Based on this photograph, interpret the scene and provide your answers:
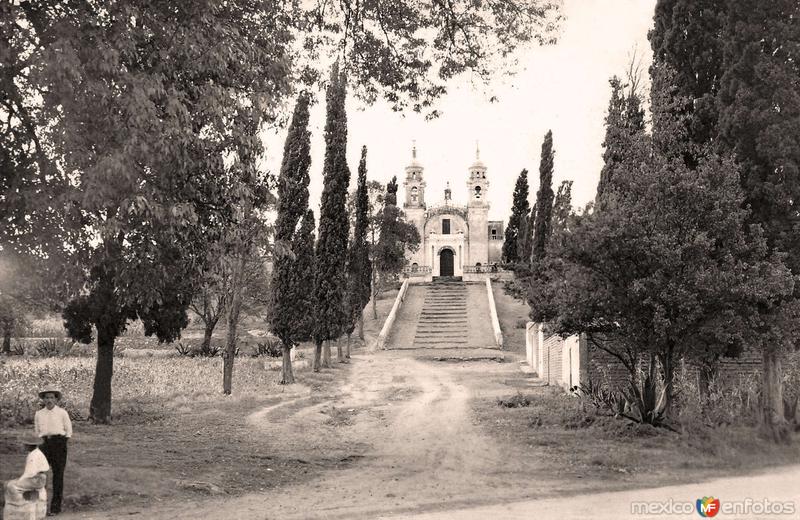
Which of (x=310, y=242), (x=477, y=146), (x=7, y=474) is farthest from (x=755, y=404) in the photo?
(x=477, y=146)

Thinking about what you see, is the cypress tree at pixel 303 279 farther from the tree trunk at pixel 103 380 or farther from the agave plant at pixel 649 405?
the agave plant at pixel 649 405

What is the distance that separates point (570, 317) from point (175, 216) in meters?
7.09

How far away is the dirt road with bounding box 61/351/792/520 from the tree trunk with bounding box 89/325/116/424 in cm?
263

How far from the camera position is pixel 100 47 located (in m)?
7.14

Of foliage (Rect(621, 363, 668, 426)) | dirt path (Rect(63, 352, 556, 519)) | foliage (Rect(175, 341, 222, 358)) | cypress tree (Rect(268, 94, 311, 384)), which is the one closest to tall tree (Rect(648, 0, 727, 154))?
foliage (Rect(621, 363, 668, 426))

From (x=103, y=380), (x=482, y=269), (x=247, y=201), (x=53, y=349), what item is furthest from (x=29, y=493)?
(x=482, y=269)

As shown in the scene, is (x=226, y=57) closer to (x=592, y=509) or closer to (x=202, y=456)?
(x=202, y=456)

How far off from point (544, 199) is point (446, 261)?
30.1m

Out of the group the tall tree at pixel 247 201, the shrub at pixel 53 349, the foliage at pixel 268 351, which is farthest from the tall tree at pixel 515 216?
the tall tree at pixel 247 201

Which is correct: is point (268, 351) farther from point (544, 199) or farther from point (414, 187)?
point (414, 187)

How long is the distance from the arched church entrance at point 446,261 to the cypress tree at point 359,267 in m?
34.2

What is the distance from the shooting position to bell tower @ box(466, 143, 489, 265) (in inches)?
2756

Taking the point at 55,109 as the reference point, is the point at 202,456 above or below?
below

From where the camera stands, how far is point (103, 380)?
13031 mm
